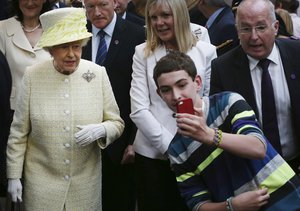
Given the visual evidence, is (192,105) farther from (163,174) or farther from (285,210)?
(163,174)

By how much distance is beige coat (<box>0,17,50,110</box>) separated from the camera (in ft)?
16.7

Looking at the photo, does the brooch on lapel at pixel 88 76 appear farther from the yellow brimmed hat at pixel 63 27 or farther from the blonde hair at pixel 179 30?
the blonde hair at pixel 179 30

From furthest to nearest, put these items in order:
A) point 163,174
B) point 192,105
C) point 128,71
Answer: point 128,71 → point 163,174 → point 192,105

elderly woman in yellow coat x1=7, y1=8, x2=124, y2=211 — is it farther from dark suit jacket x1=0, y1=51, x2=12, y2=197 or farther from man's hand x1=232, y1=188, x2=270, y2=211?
man's hand x1=232, y1=188, x2=270, y2=211

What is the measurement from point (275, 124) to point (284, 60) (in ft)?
1.43

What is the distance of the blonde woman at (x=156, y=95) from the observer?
15.1 ft

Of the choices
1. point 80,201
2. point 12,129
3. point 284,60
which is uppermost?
point 284,60

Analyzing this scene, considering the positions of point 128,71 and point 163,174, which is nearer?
point 163,174

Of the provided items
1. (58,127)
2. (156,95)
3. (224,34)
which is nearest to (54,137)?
(58,127)

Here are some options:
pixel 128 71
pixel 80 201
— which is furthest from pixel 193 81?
pixel 128 71

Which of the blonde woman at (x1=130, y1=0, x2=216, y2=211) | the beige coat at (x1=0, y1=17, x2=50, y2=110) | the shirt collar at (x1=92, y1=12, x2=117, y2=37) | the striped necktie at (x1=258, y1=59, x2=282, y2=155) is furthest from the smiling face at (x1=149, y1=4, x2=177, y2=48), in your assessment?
the beige coat at (x1=0, y1=17, x2=50, y2=110)

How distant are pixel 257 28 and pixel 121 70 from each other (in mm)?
1235

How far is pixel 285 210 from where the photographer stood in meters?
3.18

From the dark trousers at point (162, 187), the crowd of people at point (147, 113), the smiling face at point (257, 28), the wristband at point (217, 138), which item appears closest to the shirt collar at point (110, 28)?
the crowd of people at point (147, 113)
